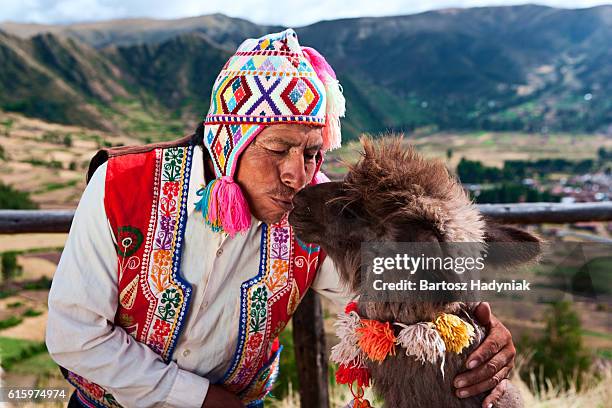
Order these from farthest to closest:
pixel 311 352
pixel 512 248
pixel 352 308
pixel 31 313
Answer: pixel 31 313, pixel 311 352, pixel 352 308, pixel 512 248

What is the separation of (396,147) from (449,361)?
744 millimetres

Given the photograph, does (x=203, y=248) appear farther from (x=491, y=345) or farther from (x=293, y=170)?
(x=491, y=345)

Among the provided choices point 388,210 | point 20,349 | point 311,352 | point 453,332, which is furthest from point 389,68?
point 453,332

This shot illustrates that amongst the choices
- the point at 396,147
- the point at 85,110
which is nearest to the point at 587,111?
the point at 85,110

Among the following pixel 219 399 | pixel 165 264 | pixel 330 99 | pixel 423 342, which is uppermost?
pixel 330 99

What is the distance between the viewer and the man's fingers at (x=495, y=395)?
1.83 metres

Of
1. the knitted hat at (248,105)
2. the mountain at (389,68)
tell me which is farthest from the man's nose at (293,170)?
the mountain at (389,68)

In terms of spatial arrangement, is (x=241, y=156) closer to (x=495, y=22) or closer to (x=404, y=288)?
(x=404, y=288)

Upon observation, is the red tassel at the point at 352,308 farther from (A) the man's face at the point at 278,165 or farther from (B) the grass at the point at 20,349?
(B) the grass at the point at 20,349

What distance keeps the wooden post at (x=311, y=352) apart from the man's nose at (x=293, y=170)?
5.07ft

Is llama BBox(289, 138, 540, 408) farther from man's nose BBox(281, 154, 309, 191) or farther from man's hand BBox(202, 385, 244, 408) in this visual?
man's hand BBox(202, 385, 244, 408)

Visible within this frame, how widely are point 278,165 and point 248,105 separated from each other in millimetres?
228

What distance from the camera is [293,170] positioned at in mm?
1997

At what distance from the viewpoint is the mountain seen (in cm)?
3391
